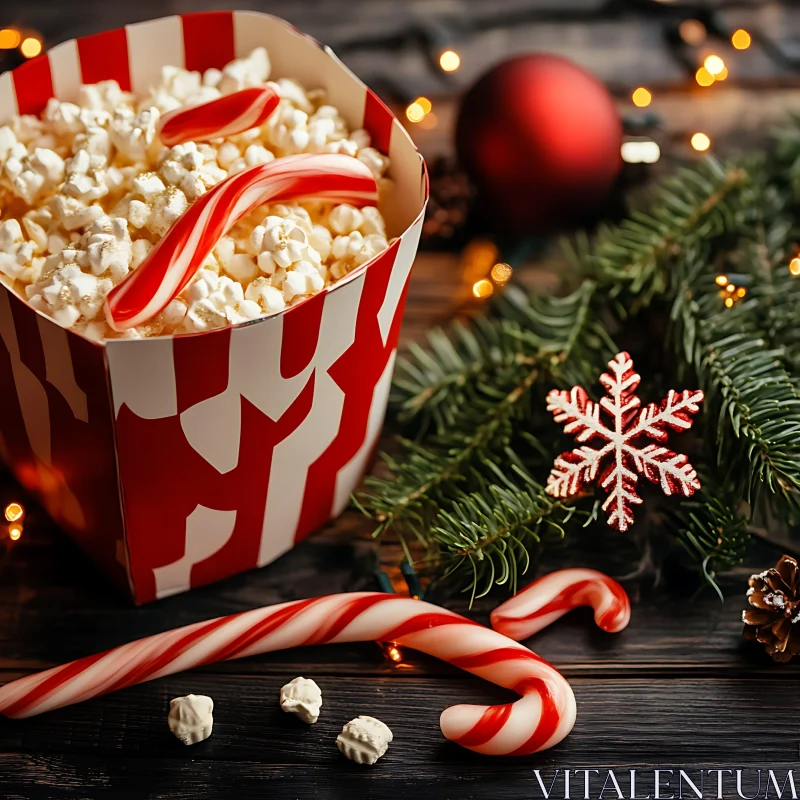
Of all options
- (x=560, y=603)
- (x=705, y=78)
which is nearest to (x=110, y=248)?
(x=560, y=603)

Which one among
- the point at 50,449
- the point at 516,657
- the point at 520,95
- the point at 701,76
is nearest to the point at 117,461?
the point at 50,449

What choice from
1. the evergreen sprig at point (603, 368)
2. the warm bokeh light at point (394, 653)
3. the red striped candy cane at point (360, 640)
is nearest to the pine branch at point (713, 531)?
the evergreen sprig at point (603, 368)

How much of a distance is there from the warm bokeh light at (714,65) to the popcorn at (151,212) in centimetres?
86

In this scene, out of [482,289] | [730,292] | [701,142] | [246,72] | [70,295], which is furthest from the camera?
[701,142]

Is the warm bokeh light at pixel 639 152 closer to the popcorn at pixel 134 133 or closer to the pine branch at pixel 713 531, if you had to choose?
the pine branch at pixel 713 531

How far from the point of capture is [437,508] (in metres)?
1.18

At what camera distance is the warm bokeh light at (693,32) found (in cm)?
175

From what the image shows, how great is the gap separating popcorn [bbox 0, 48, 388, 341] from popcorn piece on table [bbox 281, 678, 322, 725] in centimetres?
40

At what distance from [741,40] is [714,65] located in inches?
3.8

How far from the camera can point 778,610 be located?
106 cm

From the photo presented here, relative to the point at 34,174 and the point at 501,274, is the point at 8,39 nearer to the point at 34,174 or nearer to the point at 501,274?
the point at 34,174

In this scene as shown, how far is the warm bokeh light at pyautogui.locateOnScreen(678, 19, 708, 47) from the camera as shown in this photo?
1.75 meters

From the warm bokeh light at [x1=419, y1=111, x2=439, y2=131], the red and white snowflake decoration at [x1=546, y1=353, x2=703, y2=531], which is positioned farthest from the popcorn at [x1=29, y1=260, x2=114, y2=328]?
the warm bokeh light at [x1=419, y1=111, x2=439, y2=131]

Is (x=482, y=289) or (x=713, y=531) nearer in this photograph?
(x=713, y=531)
